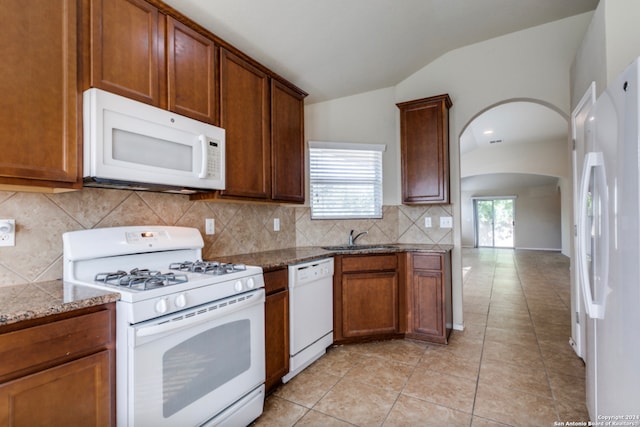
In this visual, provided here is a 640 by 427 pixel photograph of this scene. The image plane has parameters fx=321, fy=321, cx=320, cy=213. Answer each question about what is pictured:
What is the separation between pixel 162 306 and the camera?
4.38 feet

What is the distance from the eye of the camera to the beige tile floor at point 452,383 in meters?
1.89

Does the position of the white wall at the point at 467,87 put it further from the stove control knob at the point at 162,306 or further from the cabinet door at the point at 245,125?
the stove control knob at the point at 162,306

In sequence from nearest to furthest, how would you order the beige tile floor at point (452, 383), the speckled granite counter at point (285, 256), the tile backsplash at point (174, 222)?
the tile backsplash at point (174, 222) < the beige tile floor at point (452, 383) < the speckled granite counter at point (285, 256)

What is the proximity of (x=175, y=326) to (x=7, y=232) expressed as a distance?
0.89 m

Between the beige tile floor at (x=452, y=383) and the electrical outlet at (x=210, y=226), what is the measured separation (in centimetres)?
122

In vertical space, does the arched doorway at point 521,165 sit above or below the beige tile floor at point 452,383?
above

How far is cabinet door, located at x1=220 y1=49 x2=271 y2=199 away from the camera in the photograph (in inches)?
86.0

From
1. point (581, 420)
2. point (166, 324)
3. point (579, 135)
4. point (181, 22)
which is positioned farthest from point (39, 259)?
point (579, 135)

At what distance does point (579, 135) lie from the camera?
99.0 inches

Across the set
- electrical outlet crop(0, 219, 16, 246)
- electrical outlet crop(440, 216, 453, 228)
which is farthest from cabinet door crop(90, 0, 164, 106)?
electrical outlet crop(440, 216, 453, 228)

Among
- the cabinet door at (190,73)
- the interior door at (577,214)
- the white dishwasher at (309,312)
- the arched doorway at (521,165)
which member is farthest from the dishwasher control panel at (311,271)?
the arched doorway at (521,165)

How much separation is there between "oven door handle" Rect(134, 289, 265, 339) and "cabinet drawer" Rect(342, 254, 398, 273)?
1.13 meters

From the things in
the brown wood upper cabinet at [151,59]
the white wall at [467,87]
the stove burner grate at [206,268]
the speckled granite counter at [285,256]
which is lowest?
the speckled granite counter at [285,256]

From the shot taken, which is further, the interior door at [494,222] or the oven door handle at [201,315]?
the interior door at [494,222]
